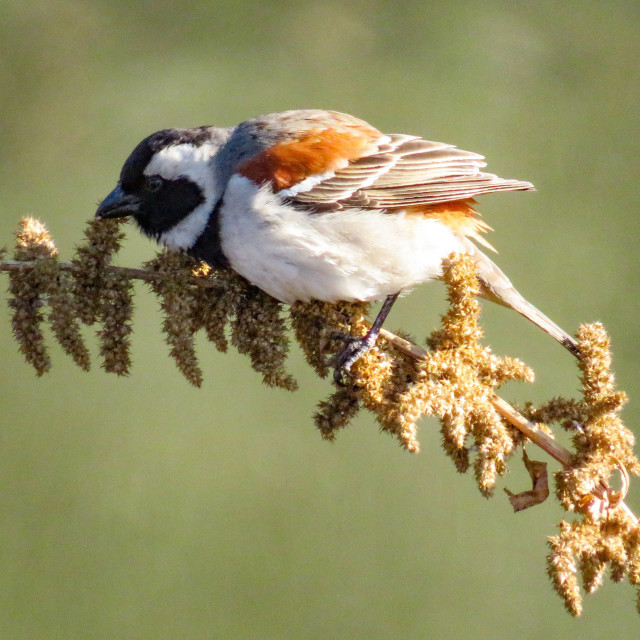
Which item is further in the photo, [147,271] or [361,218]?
[361,218]

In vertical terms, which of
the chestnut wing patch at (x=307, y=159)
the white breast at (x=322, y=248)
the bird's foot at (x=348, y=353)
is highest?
the chestnut wing patch at (x=307, y=159)

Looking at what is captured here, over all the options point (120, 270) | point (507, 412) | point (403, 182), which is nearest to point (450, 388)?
point (507, 412)

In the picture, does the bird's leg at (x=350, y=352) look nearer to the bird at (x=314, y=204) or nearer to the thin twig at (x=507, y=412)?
the thin twig at (x=507, y=412)

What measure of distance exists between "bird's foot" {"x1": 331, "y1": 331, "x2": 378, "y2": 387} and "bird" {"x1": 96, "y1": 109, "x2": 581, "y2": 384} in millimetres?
274

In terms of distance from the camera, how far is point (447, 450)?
268 centimetres

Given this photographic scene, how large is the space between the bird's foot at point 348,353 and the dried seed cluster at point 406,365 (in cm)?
3

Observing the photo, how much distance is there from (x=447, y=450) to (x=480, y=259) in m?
1.21

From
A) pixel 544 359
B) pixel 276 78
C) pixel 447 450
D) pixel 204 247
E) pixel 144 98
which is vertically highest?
pixel 276 78

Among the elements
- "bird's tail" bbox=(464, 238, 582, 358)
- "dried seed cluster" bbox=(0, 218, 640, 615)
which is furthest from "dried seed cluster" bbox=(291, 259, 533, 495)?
"bird's tail" bbox=(464, 238, 582, 358)

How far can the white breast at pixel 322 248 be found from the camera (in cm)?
326

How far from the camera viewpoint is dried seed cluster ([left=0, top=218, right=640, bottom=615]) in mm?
2514

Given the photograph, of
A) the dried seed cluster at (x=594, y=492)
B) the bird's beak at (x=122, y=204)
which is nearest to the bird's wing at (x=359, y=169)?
the bird's beak at (x=122, y=204)

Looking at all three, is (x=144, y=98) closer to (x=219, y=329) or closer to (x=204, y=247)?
(x=204, y=247)

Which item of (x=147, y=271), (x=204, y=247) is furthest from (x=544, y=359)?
(x=147, y=271)
